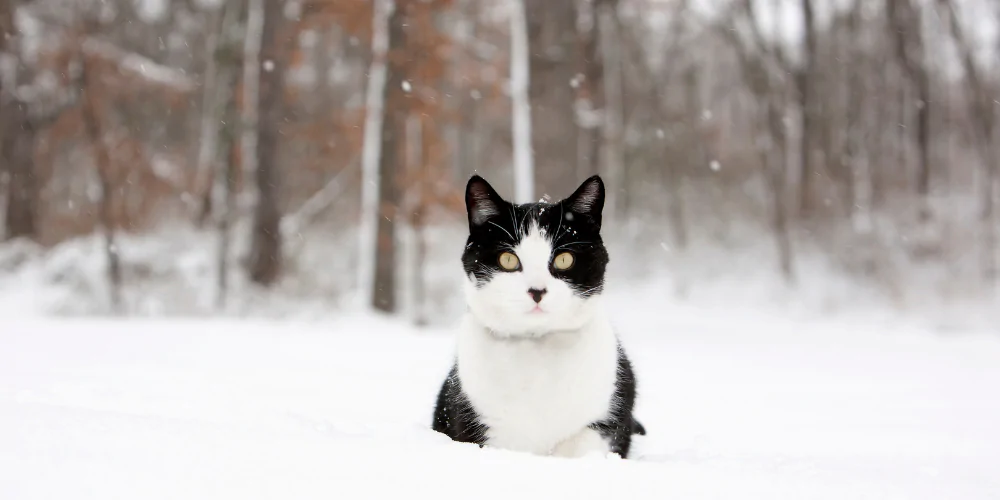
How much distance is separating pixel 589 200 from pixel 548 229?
0.78 feet

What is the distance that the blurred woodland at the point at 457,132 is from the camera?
417 inches

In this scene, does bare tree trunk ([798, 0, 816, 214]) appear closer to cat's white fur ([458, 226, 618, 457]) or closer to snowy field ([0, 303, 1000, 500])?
snowy field ([0, 303, 1000, 500])

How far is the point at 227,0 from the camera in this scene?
11.2 m

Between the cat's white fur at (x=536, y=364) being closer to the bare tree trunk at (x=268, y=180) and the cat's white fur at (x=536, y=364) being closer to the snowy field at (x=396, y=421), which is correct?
the snowy field at (x=396, y=421)

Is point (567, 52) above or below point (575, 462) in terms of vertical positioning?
above

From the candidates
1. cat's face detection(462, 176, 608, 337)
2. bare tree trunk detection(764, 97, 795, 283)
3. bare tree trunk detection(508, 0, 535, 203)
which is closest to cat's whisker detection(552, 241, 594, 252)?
cat's face detection(462, 176, 608, 337)

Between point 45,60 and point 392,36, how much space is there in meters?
8.94

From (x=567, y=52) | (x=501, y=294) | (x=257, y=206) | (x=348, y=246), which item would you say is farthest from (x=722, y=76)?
(x=501, y=294)

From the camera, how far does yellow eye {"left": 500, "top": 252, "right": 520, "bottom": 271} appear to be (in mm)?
2512

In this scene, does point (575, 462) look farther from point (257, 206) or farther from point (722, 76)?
point (722, 76)

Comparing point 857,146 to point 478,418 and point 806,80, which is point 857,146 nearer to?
point 806,80

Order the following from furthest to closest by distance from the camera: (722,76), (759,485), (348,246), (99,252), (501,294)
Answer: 1. (722,76)
2. (348,246)
3. (99,252)
4. (501,294)
5. (759,485)

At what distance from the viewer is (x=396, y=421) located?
336cm

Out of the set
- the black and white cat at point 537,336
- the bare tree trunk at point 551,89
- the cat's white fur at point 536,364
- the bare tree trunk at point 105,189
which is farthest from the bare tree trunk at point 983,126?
the bare tree trunk at point 105,189
